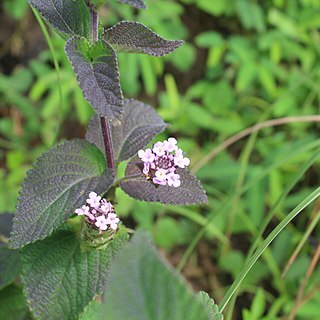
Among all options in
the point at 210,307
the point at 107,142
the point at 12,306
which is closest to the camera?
the point at 210,307

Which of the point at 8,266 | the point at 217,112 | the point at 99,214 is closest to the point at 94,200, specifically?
the point at 99,214

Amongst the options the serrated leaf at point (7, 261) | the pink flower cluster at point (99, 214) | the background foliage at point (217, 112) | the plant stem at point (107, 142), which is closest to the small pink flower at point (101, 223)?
the pink flower cluster at point (99, 214)

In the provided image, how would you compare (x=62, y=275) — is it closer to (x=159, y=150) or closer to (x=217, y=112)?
(x=159, y=150)

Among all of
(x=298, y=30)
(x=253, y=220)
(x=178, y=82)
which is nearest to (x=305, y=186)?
(x=253, y=220)

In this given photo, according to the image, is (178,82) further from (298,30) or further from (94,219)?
(94,219)

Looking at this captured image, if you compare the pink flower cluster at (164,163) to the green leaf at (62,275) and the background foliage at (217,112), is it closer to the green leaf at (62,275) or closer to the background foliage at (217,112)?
the green leaf at (62,275)

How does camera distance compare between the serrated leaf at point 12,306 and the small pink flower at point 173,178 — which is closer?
the small pink flower at point 173,178

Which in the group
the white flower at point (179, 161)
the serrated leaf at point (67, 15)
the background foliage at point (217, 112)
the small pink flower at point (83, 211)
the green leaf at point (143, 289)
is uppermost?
the serrated leaf at point (67, 15)
